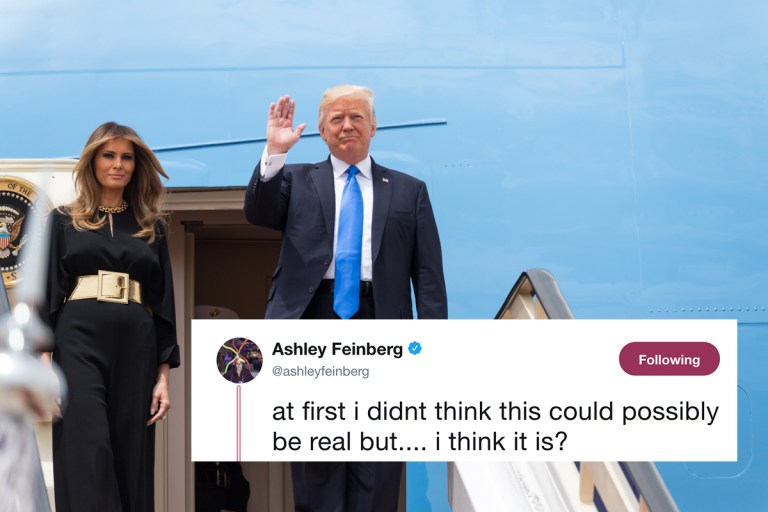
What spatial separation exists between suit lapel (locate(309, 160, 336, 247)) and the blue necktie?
0.03 m

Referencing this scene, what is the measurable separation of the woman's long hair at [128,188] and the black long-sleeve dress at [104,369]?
37 mm

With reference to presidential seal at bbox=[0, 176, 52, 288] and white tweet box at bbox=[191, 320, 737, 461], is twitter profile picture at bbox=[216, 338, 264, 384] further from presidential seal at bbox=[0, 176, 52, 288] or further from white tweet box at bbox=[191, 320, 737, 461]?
presidential seal at bbox=[0, 176, 52, 288]

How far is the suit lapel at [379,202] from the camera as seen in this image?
3320 mm

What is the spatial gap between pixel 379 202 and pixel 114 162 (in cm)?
90

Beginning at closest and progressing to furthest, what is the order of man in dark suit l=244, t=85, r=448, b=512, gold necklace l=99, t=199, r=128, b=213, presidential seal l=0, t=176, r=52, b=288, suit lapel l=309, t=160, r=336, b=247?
man in dark suit l=244, t=85, r=448, b=512, suit lapel l=309, t=160, r=336, b=247, gold necklace l=99, t=199, r=128, b=213, presidential seal l=0, t=176, r=52, b=288

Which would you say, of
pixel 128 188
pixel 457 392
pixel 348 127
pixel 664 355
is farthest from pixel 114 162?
pixel 664 355

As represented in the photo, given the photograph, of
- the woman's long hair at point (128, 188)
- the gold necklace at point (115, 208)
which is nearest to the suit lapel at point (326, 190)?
the woman's long hair at point (128, 188)

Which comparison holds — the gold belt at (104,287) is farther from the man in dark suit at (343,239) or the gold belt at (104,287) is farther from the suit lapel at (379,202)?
the suit lapel at (379,202)

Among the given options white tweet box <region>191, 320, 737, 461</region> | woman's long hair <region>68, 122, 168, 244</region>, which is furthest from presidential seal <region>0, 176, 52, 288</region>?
white tweet box <region>191, 320, 737, 461</region>

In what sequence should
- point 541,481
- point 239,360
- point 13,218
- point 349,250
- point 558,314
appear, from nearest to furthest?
point 239,360 < point 558,314 < point 349,250 < point 541,481 < point 13,218

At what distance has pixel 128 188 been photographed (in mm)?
3566

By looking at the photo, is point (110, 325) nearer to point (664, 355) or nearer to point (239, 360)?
point (239, 360)

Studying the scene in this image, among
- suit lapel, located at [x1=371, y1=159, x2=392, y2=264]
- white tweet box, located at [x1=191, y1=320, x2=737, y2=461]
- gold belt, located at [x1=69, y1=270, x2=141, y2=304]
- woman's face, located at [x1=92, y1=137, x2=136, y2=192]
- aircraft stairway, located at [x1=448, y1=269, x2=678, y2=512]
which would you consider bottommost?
aircraft stairway, located at [x1=448, y1=269, x2=678, y2=512]

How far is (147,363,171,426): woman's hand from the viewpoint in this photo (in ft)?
11.3
